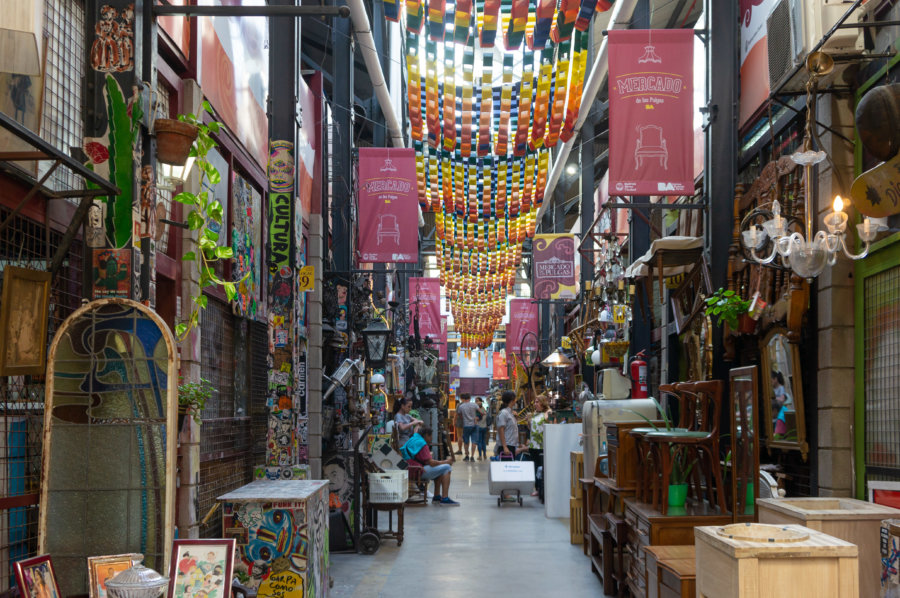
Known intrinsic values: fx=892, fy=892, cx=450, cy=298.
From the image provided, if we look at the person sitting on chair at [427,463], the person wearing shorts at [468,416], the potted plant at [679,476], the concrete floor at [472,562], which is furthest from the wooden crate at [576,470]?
the person wearing shorts at [468,416]

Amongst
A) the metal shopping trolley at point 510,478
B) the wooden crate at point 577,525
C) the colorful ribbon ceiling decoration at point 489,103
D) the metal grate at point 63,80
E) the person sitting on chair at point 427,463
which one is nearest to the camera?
the metal grate at point 63,80

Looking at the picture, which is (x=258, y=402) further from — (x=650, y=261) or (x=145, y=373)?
(x=145, y=373)

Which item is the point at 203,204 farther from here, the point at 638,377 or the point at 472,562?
the point at 638,377

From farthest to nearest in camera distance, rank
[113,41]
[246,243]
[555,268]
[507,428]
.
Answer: [555,268], [507,428], [246,243], [113,41]

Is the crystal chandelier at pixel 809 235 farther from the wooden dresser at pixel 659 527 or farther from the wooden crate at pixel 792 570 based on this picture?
the wooden crate at pixel 792 570

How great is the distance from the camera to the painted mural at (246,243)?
8.68 m

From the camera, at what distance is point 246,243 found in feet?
30.0

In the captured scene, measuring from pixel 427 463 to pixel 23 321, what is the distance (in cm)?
1068

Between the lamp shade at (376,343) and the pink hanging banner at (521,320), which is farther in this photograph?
the pink hanging banner at (521,320)

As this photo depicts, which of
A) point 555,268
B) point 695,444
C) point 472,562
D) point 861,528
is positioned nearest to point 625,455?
point 695,444

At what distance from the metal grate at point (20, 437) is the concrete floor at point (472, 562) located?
385 cm

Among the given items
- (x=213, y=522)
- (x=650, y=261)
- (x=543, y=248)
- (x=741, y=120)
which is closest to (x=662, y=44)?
(x=741, y=120)

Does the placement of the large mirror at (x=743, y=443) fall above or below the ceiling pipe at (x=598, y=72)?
below

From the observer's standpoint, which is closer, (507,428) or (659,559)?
(659,559)
